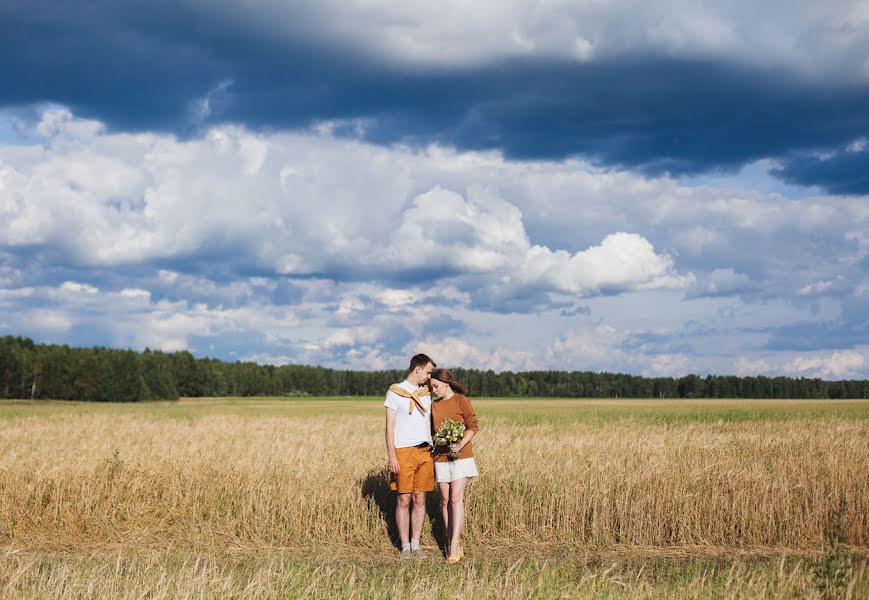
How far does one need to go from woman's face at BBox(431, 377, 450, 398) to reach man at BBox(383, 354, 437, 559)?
0.50 feet

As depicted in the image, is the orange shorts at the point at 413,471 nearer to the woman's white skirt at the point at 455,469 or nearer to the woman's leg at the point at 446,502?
the woman's leg at the point at 446,502

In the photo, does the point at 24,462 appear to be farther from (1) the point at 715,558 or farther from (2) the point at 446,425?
(1) the point at 715,558

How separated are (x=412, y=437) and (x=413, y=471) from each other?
511 mm

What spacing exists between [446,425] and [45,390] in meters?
118

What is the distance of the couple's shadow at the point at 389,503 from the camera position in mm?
12430

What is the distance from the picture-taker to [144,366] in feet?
407

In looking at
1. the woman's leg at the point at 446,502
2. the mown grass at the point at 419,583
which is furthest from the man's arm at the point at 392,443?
the mown grass at the point at 419,583

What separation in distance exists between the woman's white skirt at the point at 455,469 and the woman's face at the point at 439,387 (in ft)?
3.30

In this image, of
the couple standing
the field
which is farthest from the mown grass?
the couple standing

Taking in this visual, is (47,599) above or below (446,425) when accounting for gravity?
below

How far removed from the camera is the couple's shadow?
12.4 metres

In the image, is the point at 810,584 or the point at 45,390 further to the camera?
the point at 45,390

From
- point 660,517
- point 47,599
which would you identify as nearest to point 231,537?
point 47,599

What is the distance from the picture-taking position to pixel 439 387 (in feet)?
33.8
